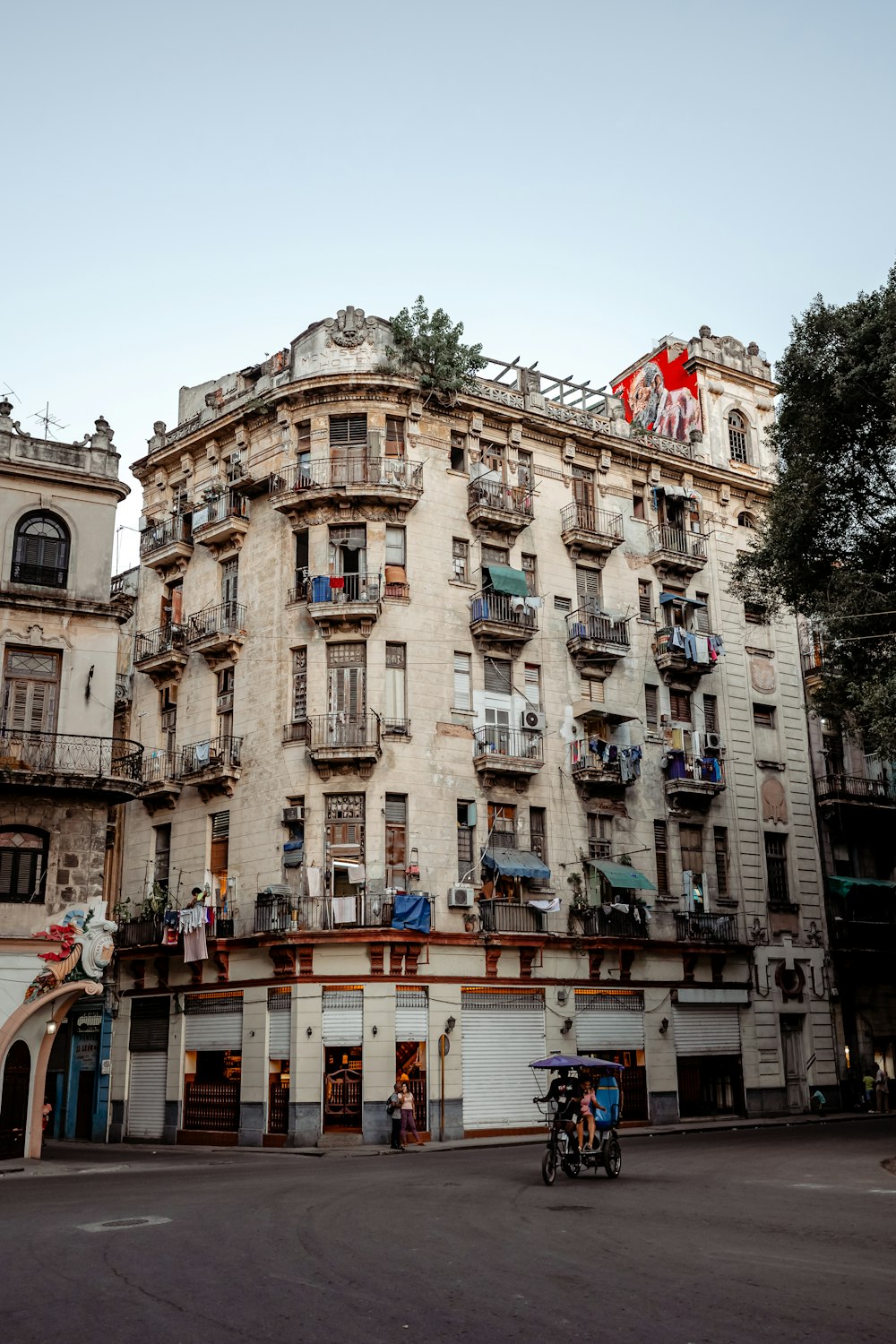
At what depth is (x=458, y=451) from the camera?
39656 mm

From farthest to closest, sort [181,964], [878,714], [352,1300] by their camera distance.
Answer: [181,964] → [878,714] → [352,1300]

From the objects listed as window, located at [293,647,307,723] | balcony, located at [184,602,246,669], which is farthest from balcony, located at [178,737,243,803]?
balcony, located at [184,602,246,669]

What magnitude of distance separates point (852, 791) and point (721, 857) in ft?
24.2

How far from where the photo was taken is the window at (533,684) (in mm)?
38469

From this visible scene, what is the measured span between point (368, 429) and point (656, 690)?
13.4 metres

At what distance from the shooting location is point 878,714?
26156 millimetres

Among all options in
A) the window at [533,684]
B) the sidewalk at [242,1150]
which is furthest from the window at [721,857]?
the window at [533,684]

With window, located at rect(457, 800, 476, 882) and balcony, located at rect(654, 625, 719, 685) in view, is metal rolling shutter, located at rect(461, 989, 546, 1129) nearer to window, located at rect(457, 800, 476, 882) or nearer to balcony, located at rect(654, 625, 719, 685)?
window, located at rect(457, 800, 476, 882)

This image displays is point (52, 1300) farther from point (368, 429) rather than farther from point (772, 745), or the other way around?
point (772, 745)

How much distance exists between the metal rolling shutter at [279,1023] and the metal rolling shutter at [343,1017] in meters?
1.13

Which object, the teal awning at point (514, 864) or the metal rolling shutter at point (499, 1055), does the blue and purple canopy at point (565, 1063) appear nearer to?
the metal rolling shutter at point (499, 1055)

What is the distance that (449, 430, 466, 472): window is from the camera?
39469 millimetres

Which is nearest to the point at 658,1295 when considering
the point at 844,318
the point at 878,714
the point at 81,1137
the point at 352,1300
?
the point at 352,1300

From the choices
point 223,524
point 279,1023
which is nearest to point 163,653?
point 223,524
